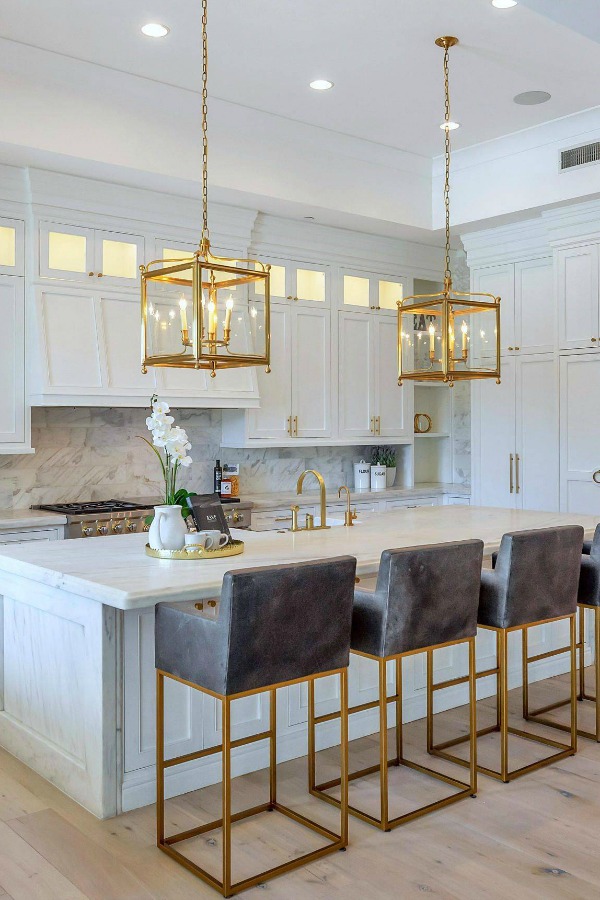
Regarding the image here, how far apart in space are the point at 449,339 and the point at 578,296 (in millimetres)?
2365

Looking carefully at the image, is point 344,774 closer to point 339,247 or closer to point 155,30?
point 155,30

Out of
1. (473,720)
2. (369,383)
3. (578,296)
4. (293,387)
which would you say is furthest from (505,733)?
(369,383)

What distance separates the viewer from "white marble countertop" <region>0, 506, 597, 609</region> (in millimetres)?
2680

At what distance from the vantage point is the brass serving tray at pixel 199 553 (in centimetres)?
313

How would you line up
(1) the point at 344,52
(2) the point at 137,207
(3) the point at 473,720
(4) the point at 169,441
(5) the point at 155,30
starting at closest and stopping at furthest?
(3) the point at 473,720, (4) the point at 169,441, (5) the point at 155,30, (1) the point at 344,52, (2) the point at 137,207

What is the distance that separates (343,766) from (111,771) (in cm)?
80

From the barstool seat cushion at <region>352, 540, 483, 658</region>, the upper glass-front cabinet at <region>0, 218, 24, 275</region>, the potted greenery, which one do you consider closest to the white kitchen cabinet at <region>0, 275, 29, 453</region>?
the upper glass-front cabinet at <region>0, 218, 24, 275</region>

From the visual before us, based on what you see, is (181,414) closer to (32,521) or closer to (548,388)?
(32,521)

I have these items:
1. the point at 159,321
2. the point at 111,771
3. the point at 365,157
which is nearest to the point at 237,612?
the point at 111,771

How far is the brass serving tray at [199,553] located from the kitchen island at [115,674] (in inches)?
1.7

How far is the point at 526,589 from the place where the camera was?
3182 mm

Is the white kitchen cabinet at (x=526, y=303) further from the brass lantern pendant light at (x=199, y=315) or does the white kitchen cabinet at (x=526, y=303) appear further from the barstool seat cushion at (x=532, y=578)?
the brass lantern pendant light at (x=199, y=315)

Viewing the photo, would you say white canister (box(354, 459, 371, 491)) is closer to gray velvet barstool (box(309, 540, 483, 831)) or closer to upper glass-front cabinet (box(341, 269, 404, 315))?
upper glass-front cabinet (box(341, 269, 404, 315))

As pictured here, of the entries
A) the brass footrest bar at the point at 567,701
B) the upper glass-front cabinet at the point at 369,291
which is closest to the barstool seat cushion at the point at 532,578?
the brass footrest bar at the point at 567,701
